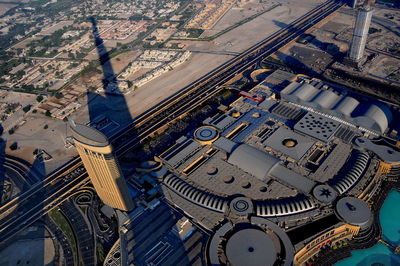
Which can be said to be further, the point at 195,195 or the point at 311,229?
the point at 195,195

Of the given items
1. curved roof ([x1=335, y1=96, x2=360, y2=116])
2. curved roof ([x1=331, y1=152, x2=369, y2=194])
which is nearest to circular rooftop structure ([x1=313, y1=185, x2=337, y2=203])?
curved roof ([x1=331, y1=152, x2=369, y2=194])

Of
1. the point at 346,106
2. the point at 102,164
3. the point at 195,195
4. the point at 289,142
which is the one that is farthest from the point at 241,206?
the point at 346,106

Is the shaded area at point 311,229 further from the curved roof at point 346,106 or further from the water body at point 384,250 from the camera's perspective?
the curved roof at point 346,106

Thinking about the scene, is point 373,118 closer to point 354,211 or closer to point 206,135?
point 354,211

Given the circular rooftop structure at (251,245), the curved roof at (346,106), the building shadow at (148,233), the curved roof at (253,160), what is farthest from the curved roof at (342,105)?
the building shadow at (148,233)

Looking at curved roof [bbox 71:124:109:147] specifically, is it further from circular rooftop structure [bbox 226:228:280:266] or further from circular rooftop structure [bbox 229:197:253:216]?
circular rooftop structure [bbox 226:228:280:266]
